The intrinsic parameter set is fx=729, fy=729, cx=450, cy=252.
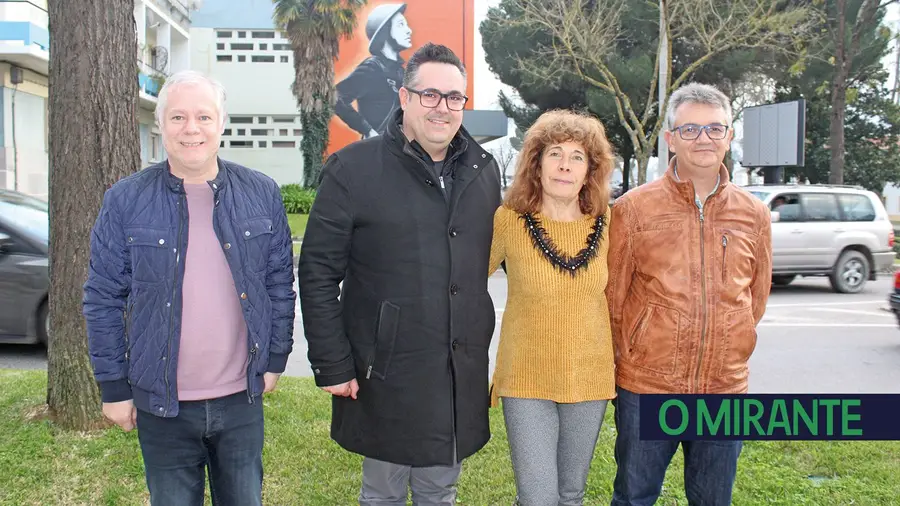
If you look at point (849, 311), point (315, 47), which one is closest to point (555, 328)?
point (849, 311)

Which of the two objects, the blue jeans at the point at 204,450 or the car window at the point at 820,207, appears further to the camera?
the car window at the point at 820,207

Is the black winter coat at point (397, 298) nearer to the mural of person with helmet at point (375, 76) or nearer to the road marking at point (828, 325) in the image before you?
the road marking at point (828, 325)

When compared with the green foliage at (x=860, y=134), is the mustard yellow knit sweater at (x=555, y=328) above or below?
below

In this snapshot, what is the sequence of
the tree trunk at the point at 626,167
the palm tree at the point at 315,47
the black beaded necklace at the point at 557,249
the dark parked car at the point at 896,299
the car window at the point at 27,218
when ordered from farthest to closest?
the tree trunk at the point at 626,167 → the palm tree at the point at 315,47 → the dark parked car at the point at 896,299 → the car window at the point at 27,218 → the black beaded necklace at the point at 557,249

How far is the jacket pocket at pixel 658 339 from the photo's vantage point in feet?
8.94

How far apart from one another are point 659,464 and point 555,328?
27.2 inches

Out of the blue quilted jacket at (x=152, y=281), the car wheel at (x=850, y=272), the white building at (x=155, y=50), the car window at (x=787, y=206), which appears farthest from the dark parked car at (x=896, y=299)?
the white building at (x=155, y=50)

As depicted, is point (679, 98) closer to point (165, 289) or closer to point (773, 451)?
point (165, 289)

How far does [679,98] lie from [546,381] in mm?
1245

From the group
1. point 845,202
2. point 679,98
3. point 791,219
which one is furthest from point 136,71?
point 845,202

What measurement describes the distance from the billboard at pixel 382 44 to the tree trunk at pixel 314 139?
6436mm

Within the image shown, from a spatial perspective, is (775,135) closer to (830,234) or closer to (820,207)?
(820,207)

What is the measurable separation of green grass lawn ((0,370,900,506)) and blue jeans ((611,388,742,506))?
0.93 m

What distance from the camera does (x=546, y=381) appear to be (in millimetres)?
2729
